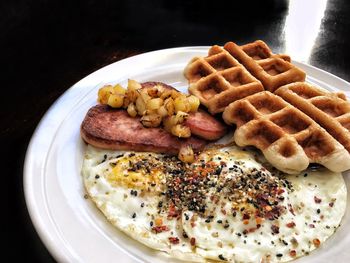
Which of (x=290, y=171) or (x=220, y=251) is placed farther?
(x=290, y=171)

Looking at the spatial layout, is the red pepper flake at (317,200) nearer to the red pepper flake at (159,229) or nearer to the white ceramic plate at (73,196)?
the white ceramic plate at (73,196)

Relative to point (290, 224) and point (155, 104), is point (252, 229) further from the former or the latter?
point (155, 104)

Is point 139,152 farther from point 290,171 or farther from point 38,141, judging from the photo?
point 290,171

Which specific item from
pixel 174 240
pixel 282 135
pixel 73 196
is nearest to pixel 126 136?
A: pixel 73 196

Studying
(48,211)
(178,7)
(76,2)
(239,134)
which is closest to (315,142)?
(239,134)

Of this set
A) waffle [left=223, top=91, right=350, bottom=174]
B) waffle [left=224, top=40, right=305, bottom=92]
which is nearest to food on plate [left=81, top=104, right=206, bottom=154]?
waffle [left=223, top=91, right=350, bottom=174]

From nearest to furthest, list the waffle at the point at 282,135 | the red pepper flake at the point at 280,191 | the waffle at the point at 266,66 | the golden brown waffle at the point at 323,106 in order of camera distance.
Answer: the red pepper flake at the point at 280,191 → the waffle at the point at 282,135 → the golden brown waffle at the point at 323,106 → the waffle at the point at 266,66

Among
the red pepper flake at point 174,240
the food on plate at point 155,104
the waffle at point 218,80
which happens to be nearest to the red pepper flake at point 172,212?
the red pepper flake at point 174,240

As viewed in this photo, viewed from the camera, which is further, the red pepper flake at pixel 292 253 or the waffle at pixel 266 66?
the waffle at pixel 266 66
